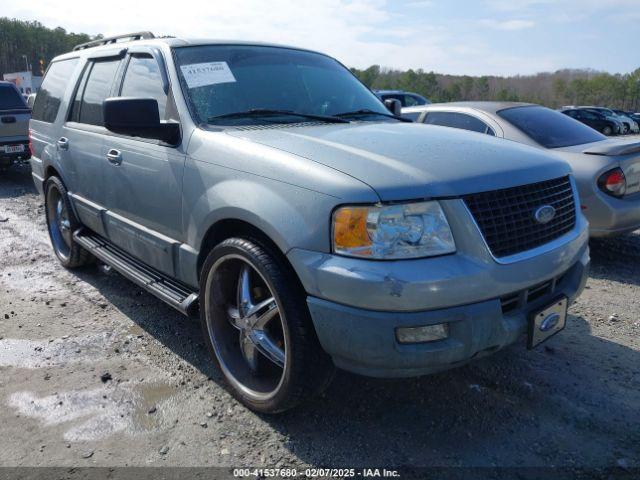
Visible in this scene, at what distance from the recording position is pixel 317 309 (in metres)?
2.21

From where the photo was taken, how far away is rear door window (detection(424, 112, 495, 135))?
5695 millimetres

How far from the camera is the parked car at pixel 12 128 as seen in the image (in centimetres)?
1019

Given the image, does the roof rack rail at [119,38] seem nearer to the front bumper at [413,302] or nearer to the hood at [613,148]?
the front bumper at [413,302]

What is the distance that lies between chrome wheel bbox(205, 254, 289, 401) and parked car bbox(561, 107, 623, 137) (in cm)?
2814

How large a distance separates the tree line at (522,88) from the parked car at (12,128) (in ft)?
206

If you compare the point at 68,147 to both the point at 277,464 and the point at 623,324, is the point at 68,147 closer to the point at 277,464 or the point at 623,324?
the point at 277,464

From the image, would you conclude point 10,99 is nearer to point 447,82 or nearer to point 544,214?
point 544,214

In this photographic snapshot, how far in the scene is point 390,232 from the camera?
84.1 inches

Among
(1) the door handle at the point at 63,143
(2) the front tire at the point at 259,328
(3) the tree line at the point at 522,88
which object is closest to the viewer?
(2) the front tire at the point at 259,328

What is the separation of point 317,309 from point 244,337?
2.52ft

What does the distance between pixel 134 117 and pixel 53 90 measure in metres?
2.75

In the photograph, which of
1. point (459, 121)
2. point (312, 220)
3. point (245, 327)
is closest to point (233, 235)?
point (245, 327)

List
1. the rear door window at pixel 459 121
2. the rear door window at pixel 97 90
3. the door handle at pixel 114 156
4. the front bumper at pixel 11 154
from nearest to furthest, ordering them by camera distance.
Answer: the door handle at pixel 114 156, the rear door window at pixel 97 90, the rear door window at pixel 459 121, the front bumper at pixel 11 154

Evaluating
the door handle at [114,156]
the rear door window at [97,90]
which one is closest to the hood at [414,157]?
the door handle at [114,156]
